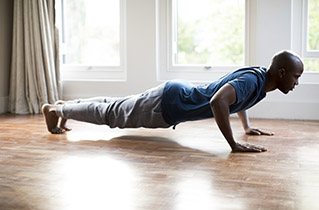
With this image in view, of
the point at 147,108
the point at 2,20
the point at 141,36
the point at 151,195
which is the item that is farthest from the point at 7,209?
the point at 2,20

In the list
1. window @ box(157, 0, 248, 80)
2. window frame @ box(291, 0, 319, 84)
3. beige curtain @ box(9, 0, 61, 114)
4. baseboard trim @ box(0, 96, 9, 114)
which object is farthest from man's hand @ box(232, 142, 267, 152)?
baseboard trim @ box(0, 96, 9, 114)

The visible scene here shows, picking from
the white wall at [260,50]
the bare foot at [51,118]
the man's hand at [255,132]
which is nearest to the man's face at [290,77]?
the man's hand at [255,132]

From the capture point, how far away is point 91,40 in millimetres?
4918

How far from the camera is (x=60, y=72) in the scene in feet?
15.5

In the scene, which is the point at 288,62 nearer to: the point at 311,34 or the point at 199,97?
the point at 199,97

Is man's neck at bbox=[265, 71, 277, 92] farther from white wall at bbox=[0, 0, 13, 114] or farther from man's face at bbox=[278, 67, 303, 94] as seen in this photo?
white wall at bbox=[0, 0, 13, 114]

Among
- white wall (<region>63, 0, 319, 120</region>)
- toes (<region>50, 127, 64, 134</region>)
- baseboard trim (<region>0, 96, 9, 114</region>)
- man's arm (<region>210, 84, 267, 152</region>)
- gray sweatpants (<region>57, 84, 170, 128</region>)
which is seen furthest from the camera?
baseboard trim (<region>0, 96, 9, 114</region>)

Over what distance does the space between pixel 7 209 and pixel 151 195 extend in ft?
1.90

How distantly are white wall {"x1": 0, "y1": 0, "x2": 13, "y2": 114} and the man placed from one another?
1525 mm

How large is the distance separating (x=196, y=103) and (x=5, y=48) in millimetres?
2540

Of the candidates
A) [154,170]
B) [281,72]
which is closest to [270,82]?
[281,72]

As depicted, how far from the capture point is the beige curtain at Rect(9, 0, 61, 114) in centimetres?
456

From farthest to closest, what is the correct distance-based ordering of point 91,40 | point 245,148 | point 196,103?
point 91,40
point 196,103
point 245,148

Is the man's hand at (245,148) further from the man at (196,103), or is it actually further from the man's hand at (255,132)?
Answer: the man's hand at (255,132)
